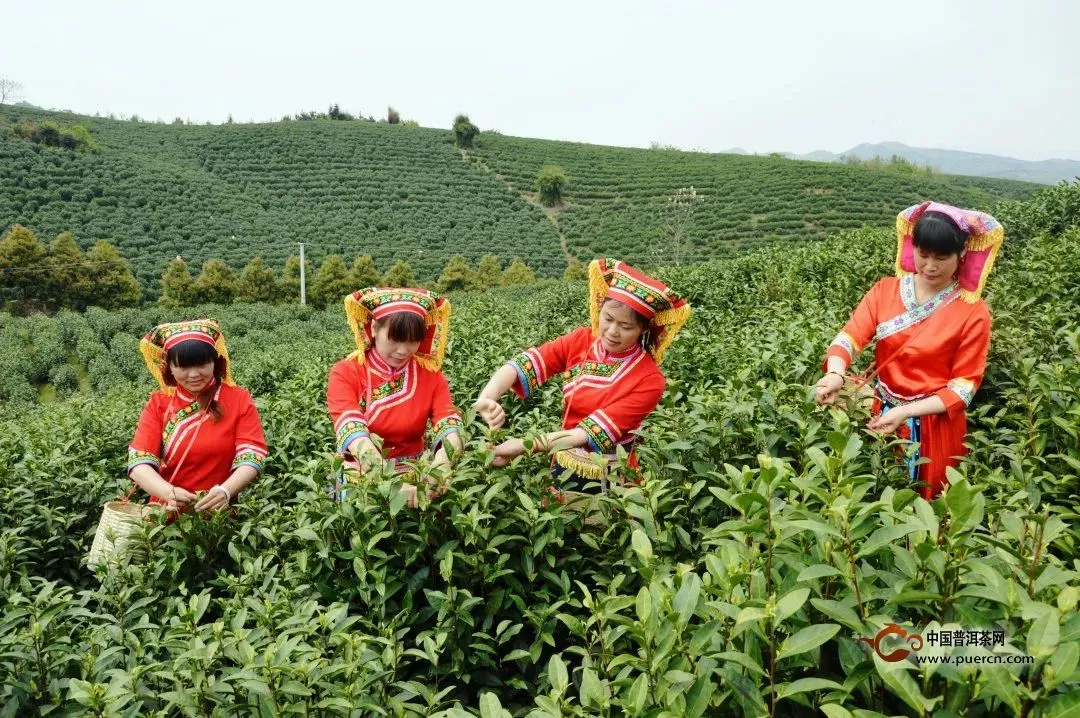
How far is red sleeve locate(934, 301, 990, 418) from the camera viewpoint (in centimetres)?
244

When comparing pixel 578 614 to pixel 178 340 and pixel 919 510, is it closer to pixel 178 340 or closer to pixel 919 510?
pixel 919 510

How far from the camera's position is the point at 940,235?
8.09ft

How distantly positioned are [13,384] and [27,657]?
805 inches

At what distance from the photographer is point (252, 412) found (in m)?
3.11


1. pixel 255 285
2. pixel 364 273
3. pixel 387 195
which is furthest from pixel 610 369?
pixel 387 195

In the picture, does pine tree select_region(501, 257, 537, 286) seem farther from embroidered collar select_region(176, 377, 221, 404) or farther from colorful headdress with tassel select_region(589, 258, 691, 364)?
colorful headdress with tassel select_region(589, 258, 691, 364)

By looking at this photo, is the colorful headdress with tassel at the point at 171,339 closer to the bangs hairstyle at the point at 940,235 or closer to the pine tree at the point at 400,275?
the bangs hairstyle at the point at 940,235

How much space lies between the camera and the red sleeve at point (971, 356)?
244 centimetres

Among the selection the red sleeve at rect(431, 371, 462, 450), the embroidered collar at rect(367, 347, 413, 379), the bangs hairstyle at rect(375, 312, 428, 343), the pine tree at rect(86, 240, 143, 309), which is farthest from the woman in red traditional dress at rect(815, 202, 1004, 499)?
the pine tree at rect(86, 240, 143, 309)

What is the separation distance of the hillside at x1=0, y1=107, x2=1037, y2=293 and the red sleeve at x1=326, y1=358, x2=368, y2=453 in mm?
34791

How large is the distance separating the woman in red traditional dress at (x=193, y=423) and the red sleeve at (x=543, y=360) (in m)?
1.13

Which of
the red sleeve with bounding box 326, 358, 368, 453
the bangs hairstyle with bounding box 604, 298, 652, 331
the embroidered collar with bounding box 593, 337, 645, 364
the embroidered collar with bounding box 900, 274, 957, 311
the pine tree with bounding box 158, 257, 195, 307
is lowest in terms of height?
the pine tree with bounding box 158, 257, 195, 307

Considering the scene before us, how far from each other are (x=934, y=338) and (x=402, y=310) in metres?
1.92

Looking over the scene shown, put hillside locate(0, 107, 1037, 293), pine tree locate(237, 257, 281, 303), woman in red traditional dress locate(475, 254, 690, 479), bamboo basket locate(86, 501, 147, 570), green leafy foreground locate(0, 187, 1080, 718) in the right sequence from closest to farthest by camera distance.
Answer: green leafy foreground locate(0, 187, 1080, 718)
bamboo basket locate(86, 501, 147, 570)
woman in red traditional dress locate(475, 254, 690, 479)
pine tree locate(237, 257, 281, 303)
hillside locate(0, 107, 1037, 293)
